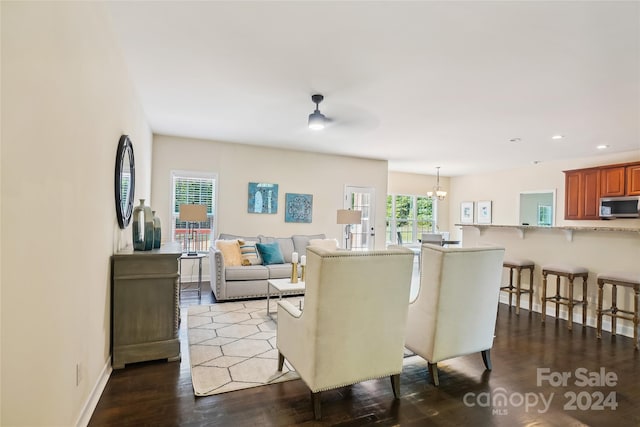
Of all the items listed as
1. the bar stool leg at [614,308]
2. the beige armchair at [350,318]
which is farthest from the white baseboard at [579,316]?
the beige armchair at [350,318]

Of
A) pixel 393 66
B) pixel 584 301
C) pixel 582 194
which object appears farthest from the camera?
pixel 582 194

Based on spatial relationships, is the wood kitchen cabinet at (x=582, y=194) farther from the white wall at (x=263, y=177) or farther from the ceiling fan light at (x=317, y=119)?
the ceiling fan light at (x=317, y=119)

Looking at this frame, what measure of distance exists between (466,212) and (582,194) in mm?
3323

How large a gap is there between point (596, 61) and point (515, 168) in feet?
19.9

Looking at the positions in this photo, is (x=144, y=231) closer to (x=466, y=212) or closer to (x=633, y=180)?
(x=633, y=180)

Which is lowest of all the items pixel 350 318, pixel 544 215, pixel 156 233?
pixel 350 318

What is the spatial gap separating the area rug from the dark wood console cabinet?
0.34 meters

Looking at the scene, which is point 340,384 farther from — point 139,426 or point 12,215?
point 12,215

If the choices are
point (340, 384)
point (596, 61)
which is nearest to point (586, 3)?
point (596, 61)

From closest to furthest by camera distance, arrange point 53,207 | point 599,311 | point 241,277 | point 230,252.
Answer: point 53,207 < point 599,311 < point 241,277 < point 230,252

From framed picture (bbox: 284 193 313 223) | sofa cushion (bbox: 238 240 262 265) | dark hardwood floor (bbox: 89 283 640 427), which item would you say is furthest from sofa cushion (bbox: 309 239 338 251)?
dark hardwood floor (bbox: 89 283 640 427)

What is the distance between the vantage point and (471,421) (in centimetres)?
205

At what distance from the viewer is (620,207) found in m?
5.81

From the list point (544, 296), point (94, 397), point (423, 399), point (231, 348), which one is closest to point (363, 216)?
point (544, 296)
